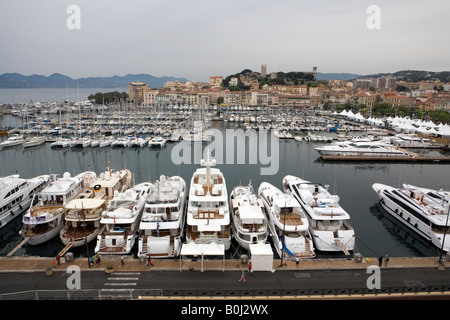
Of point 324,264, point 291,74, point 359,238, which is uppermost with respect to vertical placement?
point 291,74

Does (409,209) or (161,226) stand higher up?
(161,226)

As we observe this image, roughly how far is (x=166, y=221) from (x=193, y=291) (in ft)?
21.3

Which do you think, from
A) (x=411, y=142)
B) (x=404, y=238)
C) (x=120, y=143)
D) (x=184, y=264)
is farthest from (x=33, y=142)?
(x=411, y=142)

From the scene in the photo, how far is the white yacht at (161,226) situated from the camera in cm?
1666

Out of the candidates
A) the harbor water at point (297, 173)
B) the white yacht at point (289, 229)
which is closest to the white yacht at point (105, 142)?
the harbor water at point (297, 173)

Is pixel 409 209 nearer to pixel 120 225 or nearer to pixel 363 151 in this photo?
pixel 120 225

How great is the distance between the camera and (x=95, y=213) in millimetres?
19516

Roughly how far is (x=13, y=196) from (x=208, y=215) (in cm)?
1606

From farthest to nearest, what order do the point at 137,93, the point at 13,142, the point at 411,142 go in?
the point at 137,93 < the point at 411,142 < the point at 13,142

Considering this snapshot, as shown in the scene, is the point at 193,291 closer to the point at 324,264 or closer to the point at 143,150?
the point at 324,264

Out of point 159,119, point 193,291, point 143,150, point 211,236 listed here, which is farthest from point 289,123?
point 193,291

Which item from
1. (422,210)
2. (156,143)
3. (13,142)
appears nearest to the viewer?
(422,210)

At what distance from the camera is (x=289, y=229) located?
17609 mm

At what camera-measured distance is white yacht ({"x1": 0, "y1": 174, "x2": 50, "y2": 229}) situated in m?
21.6
